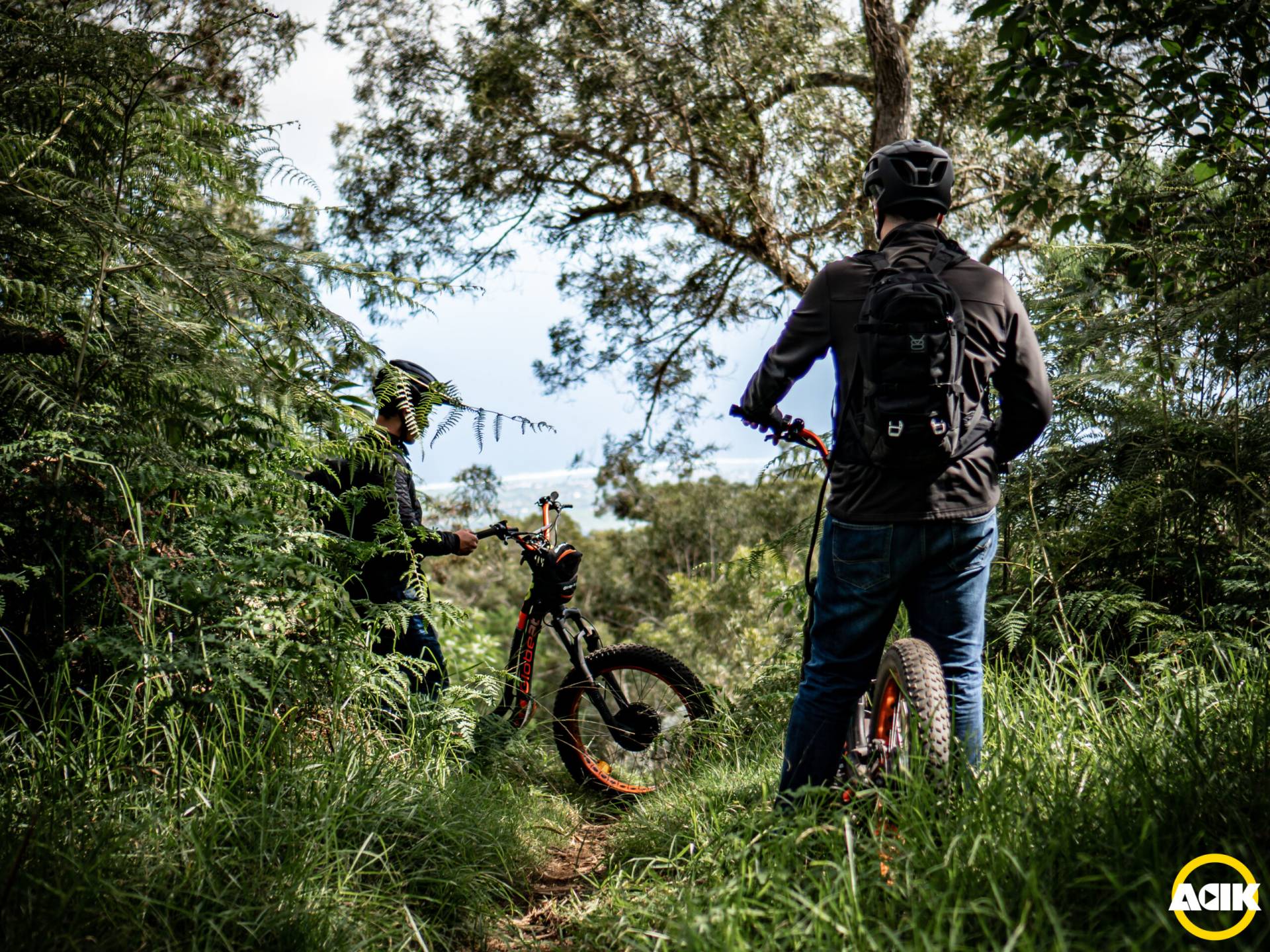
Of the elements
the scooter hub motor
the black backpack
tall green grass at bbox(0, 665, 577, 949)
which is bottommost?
tall green grass at bbox(0, 665, 577, 949)

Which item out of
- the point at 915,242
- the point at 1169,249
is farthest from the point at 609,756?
the point at 1169,249

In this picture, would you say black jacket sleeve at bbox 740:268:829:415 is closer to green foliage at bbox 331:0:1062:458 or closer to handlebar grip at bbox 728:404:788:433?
handlebar grip at bbox 728:404:788:433

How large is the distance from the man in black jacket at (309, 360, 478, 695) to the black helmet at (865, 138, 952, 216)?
191 centimetres

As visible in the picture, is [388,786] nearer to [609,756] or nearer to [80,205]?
[609,756]

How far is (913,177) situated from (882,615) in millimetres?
1212

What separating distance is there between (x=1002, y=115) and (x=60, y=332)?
12.5ft

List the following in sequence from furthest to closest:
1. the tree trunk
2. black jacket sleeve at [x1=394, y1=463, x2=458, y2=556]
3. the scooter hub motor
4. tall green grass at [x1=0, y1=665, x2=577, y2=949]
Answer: the tree trunk → the scooter hub motor → black jacket sleeve at [x1=394, y1=463, x2=458, y2=556] → tall green grass at [x1=0, y1=665, x2=577, y2=949]

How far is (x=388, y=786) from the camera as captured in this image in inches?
109

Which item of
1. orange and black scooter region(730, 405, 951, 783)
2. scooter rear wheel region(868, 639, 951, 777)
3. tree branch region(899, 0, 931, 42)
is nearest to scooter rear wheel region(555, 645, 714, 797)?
orange and black scooter region(730, 405, 951, 783)

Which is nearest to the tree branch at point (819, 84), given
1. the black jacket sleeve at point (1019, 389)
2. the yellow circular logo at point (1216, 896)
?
the black jacket sleeve at point (1019, 389)

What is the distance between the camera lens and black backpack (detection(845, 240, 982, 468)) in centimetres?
228

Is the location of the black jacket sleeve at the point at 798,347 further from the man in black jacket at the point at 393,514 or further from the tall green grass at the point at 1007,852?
the man in black jacket at the point at 393,514

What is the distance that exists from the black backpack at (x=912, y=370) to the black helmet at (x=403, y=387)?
5.91ft

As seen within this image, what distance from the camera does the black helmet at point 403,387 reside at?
3.55 metres
